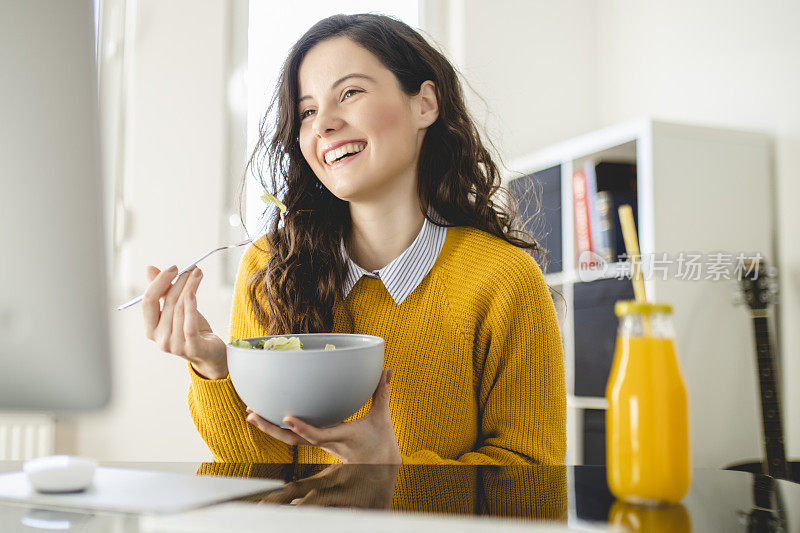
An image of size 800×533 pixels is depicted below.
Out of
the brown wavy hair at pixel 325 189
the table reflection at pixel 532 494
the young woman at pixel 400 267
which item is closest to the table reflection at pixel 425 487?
the table reflection at pixel 532 494

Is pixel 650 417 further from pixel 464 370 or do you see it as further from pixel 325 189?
pixel 325 189

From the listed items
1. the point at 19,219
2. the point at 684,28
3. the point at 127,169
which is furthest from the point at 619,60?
the point at 19,219

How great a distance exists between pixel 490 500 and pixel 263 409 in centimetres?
30

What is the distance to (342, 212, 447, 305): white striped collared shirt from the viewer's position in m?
1.18

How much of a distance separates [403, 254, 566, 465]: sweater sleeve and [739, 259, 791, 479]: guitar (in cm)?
101

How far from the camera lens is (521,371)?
110 centimetres

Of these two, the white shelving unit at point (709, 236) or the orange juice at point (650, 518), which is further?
the white shelving unit at point (709, 236)

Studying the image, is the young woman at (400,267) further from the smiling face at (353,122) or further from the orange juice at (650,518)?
the orange juice at (650,518)

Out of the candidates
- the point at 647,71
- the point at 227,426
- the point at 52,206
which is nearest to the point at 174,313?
the point at 227,426

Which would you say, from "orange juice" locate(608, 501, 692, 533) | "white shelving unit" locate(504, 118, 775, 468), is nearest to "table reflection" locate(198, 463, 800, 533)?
"orange juice" locate(608, 501, 692, 533)

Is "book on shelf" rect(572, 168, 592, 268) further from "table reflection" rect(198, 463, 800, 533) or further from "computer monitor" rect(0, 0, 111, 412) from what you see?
"computer monitor" rect(0, 0, 111, 412)

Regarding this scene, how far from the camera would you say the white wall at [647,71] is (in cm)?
210

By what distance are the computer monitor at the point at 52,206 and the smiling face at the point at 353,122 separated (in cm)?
82

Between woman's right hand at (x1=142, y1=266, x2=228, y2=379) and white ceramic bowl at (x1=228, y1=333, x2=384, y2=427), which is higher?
woman's right hand at (x1=142, y1=266, x2=228, y2=379)
